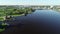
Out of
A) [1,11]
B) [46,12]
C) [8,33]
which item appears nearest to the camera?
[8,33]

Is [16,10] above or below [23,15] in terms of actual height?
above

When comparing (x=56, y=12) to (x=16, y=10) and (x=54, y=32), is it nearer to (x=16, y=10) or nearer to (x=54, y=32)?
(x=16, y=10)

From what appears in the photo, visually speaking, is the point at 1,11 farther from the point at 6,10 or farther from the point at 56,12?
the point at 56,12

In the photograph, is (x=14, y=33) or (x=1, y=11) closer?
(x=14, y=33)

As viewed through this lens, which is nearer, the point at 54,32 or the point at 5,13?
the point at 54,32

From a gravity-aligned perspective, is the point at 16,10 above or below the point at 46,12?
above

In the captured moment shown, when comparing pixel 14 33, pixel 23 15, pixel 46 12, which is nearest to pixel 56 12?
pixel 46 12

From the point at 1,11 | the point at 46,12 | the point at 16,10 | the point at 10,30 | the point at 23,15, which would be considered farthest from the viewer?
the point at 46,12

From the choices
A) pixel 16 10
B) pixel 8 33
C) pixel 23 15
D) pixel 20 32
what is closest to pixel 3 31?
pixel 8 33

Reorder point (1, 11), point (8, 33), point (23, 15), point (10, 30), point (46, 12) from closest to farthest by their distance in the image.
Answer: point (8, 33)
point (10, 30)
point (1, 11)
point (23, 15)
point (46, 12)
